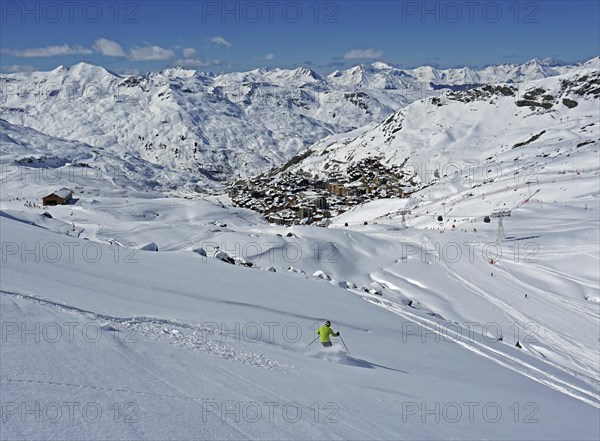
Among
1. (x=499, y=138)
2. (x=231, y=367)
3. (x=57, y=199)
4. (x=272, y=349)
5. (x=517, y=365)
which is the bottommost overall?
(x=517, y=365)

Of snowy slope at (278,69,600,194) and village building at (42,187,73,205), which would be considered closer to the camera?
village building at (42,187,73,205)

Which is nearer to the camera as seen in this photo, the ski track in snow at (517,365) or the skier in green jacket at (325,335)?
the skier in green jacket at (325,335)

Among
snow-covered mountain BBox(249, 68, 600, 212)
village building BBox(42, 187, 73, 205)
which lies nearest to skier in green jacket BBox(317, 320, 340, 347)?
village building BBox(42, 187, 73, 205)

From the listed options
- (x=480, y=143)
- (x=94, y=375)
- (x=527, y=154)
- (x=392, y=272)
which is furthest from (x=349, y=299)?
(x=480, y=143)

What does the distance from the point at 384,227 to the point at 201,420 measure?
53.0 meters

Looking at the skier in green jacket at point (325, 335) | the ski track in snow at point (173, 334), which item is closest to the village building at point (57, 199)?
the ski track in snow at point (173, 334)

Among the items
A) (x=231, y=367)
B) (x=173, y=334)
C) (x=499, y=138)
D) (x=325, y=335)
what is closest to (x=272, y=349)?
(x=325, y=335)

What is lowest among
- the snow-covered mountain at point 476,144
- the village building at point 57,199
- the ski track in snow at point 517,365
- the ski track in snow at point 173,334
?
the ski track in snow at point 517,365

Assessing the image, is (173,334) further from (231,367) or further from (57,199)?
(57,199)

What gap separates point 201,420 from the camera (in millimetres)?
6301

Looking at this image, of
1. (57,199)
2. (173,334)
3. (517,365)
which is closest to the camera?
(173,334)

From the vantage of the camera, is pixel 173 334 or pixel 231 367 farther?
pixel 173 334

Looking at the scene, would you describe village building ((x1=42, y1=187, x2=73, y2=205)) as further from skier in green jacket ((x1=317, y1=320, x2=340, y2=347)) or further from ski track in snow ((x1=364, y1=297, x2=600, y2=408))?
skier in green jacket ((x1=317, y1=320, x2=340, y2=347))

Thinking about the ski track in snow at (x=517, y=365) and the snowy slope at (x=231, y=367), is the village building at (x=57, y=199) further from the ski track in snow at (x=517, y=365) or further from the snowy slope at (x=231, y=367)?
the ski track in snow at (x=517, y=365)
